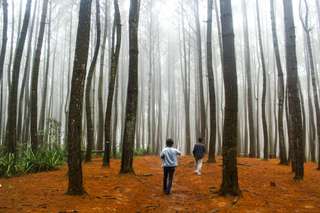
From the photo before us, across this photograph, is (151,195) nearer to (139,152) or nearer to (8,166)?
(8,166)

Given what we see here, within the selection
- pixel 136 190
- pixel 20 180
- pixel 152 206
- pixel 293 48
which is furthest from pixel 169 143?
pixel 293 48

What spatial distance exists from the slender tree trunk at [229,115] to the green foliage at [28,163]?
7374 mm

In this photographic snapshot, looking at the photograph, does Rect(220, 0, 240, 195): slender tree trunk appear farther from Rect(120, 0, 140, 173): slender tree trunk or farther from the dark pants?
Rect(120, 0, 140, 173): slender tree trunk

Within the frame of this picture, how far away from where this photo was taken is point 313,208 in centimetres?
827

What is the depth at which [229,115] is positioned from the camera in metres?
9.40

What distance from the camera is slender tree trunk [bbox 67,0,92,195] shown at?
8.47 m

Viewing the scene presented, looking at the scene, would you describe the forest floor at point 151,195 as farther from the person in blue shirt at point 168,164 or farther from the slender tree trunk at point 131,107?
the slender tree trunk at point 131,107

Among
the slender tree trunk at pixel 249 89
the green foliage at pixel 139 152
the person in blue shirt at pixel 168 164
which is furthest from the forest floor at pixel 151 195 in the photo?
the green foliage at pixel 139 152

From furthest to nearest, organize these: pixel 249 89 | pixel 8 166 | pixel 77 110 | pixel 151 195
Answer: pixel 249 89 → pixel 8 166 → pixel 151 195 → pixel 77 110

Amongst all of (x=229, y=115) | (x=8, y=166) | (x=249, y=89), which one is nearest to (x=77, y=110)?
(x=229, y=115)

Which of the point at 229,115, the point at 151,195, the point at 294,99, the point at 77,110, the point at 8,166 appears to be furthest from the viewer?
the point at 8,166

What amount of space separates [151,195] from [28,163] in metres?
5.82

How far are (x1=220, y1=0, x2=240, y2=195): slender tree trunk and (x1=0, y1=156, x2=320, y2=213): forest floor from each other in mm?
463

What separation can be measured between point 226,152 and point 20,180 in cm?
644
